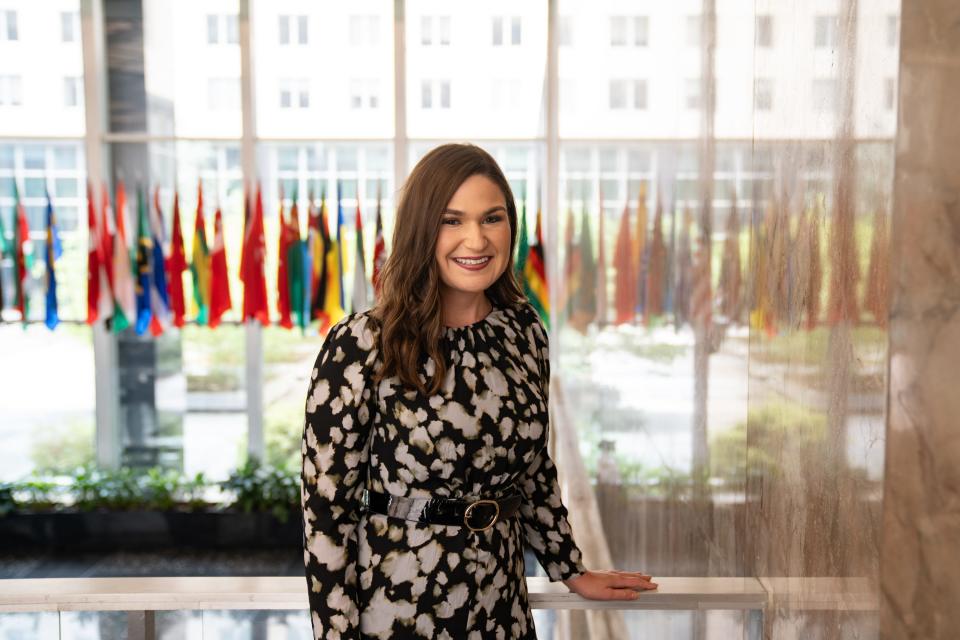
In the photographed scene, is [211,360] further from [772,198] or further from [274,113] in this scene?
[772,198]

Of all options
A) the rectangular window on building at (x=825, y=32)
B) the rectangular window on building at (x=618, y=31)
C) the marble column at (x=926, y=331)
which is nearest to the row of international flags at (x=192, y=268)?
the rectangular window on building at (x=618, y=31)

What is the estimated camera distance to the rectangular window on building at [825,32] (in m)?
1.18

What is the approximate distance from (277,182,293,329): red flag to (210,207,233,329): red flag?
0.46 metres

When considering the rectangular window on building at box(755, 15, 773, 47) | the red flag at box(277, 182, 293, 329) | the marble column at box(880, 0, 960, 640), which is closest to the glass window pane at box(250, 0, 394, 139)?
the red flag at box(277, 182, 293, 329)

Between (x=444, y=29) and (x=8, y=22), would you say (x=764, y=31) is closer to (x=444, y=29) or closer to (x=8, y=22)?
(x=444, y=29)

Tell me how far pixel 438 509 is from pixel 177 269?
7067mm

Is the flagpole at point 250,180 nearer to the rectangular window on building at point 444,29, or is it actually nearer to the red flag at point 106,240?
the red flag at point 106,240

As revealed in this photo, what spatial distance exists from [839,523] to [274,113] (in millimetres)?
7611

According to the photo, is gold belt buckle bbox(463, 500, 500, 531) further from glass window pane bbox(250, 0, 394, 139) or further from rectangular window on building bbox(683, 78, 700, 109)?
glass window pane bbox(250, 0, 394, 139)

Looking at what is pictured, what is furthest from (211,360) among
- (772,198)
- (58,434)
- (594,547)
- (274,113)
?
(772,198)

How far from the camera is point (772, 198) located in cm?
149

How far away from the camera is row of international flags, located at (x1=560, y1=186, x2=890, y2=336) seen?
110 cm

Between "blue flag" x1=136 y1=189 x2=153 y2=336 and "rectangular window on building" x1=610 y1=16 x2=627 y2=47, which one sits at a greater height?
"rectangular window on building" x1=610 y1=16 x2=627 y2=47

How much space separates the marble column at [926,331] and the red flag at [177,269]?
25.2ft
